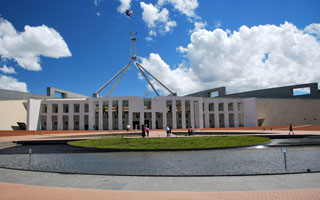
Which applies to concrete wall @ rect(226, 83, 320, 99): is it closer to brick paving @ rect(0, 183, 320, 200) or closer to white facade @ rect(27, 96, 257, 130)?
white facade @ rect(27, 96, 257, 130)

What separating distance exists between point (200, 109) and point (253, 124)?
13.5 m

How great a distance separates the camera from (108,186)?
18.4 feet

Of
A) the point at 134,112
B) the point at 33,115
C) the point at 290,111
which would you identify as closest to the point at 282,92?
the point at 290,111

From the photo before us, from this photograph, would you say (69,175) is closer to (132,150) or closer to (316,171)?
(132,150)

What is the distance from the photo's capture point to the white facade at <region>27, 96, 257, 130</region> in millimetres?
45594

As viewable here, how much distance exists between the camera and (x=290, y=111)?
2025 inches

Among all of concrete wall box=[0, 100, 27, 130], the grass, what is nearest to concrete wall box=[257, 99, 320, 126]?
the grass

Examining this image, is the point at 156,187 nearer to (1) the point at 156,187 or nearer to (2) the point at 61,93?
(1) the point at 156,187

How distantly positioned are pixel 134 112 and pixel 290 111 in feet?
123

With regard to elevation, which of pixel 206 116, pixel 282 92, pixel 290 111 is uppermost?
pixel 282 92

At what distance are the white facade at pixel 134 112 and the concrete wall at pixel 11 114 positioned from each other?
344cm

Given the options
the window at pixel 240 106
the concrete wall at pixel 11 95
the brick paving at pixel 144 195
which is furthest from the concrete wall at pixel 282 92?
the concrete wall at pixel 11 95

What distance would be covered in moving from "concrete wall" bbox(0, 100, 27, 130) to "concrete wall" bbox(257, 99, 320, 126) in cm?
5482

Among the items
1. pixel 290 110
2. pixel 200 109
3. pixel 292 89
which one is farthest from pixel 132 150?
pixel 292 89
